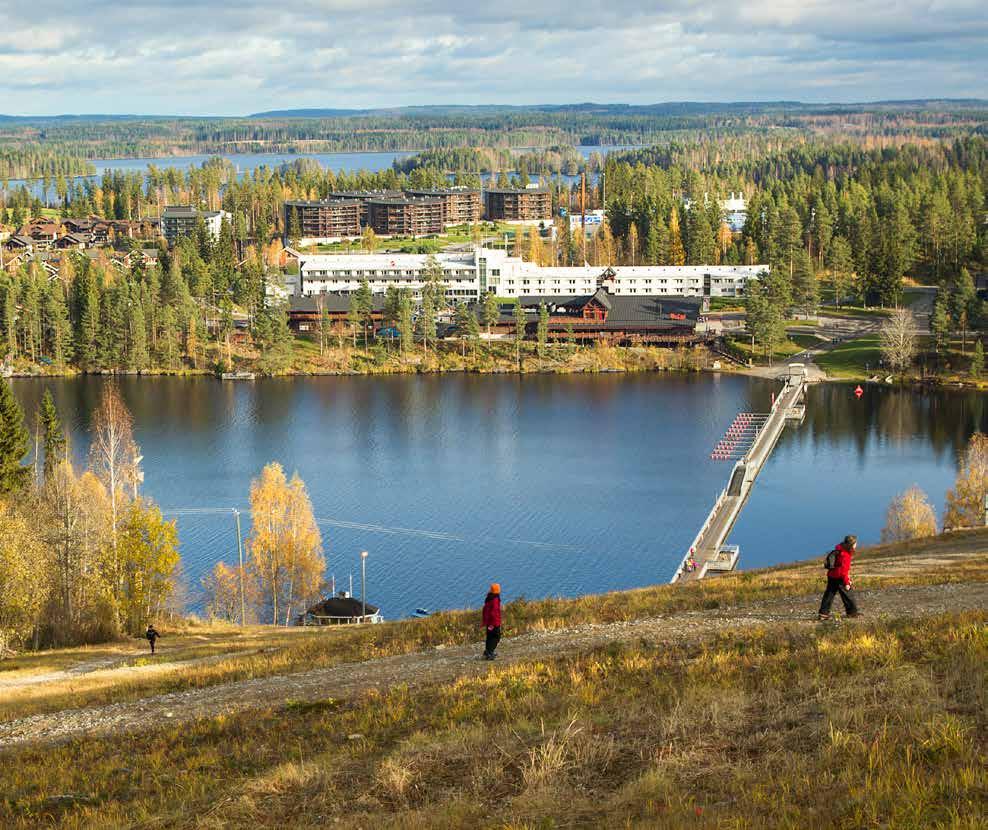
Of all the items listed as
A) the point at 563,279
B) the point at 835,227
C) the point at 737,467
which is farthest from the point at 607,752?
the point at 835,227

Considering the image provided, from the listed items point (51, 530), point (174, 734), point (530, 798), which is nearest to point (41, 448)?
point (51, 530)

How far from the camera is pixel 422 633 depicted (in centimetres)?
1739

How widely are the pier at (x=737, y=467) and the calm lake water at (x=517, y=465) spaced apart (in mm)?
612

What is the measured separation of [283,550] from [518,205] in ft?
324

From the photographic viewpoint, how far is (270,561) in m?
33.9

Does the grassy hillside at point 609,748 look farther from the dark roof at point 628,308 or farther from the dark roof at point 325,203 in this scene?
the dark roof at point 325,203

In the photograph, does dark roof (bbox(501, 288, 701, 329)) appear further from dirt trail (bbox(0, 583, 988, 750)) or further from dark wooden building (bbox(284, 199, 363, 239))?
dirt trail (bbox(0, 583, 988, 750))

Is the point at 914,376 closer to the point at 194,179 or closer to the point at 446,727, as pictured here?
the point at 446,727

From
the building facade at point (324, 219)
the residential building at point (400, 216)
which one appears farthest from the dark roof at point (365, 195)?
the building facade at point (324, 219)

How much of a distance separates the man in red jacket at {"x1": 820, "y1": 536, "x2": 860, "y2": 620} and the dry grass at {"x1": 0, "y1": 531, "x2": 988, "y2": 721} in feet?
8.55

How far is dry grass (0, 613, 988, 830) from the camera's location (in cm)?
839

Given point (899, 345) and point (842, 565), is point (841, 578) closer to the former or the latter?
point (842, 565)

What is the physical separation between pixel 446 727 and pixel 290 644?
9.20 meters

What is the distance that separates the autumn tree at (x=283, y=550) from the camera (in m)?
33.7
